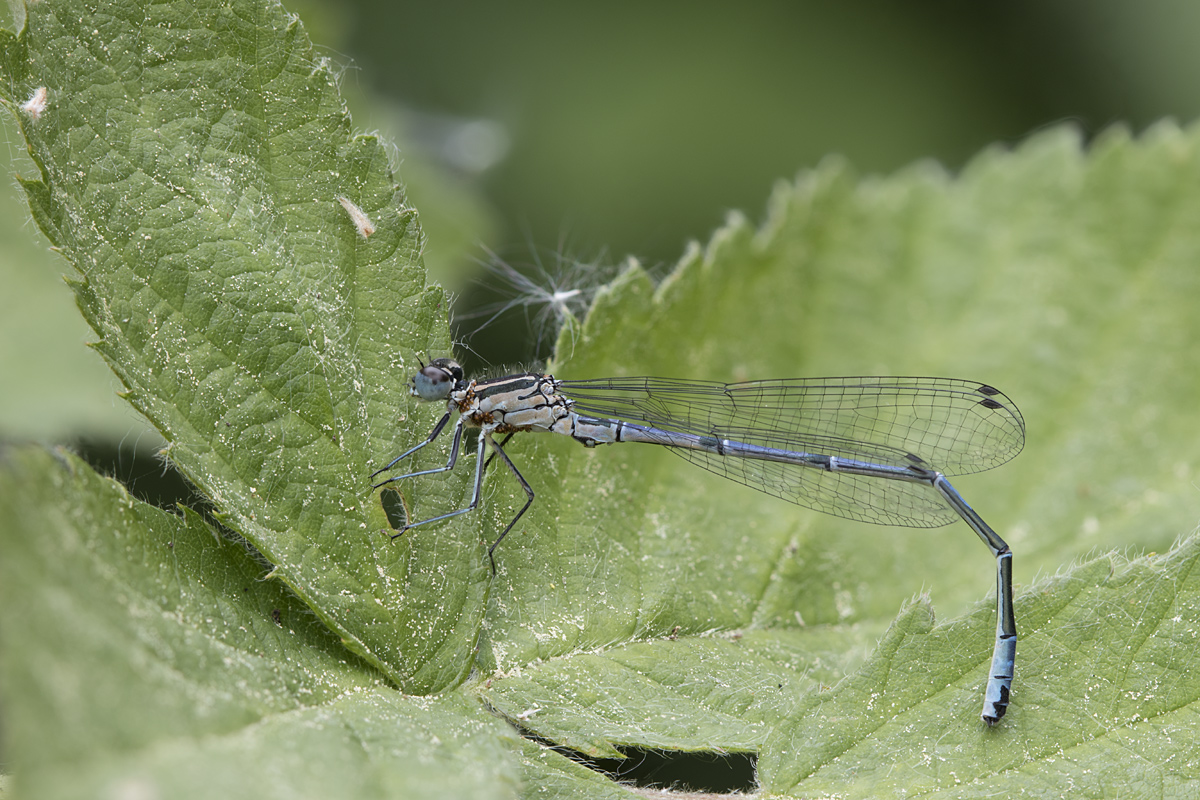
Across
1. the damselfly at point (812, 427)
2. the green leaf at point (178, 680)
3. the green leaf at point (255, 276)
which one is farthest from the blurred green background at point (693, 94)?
the green leaf at point (178, 680)

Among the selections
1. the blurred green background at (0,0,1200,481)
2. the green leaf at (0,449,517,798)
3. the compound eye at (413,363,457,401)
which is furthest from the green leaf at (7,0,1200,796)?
the blurred green background at (0,0,1200,481)

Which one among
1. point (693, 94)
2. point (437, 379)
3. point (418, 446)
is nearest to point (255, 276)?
point (418, 446)

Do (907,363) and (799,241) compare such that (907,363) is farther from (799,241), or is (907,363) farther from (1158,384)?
(1158,384)

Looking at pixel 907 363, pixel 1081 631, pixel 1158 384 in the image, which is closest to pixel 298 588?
pixel 1081 631

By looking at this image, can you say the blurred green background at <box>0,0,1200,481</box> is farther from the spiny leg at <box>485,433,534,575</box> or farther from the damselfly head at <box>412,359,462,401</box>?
the spiny leg at <box>485,433,534,575</box>

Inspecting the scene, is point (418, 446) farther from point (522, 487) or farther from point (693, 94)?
point (693, 94)
